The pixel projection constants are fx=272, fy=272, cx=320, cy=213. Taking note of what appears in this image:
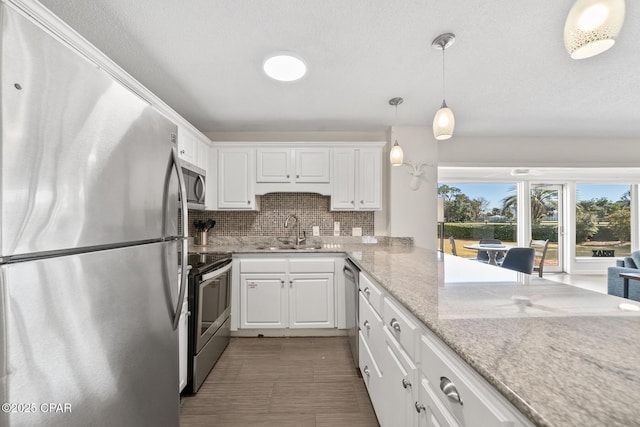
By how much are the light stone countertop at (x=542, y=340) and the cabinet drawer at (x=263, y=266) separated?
66.3 inches

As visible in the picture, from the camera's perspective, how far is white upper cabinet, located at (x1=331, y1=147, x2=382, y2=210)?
3.27m

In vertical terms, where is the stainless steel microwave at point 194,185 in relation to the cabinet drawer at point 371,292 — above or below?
above

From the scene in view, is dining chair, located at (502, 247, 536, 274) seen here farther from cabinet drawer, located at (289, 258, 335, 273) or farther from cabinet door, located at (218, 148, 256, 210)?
cabinet door, located at (218, 148, 256, 210)

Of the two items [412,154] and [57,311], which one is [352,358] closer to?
[57,311]

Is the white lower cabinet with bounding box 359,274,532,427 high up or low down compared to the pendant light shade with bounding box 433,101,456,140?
down

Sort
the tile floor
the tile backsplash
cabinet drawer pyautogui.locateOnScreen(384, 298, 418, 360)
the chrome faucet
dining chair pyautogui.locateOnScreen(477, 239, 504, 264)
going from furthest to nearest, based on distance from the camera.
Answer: dining chair pyautogui.locateOnScreen(477, 239, 504, 264) < the tile backsplash < the chrome faucet < the tile floor < cabinet drawer pyautogui.locateOnScreen(384, 298, 418, 360)

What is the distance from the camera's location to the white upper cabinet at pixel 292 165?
324 centimetres

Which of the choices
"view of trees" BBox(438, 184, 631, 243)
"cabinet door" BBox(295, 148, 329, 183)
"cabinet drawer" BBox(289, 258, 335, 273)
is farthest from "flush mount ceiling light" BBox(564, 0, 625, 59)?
"view of trees" BBox(438, 184, 631, 243)

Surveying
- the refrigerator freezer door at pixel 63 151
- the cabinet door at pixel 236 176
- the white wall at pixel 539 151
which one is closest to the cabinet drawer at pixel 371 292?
the refrigerator freezer door at pixel 63 151

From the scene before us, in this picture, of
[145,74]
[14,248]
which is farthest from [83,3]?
[14,248]

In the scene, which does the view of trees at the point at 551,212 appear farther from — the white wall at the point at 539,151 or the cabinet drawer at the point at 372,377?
the cabinet drawer at the point at 372,377

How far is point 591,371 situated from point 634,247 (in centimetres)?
823

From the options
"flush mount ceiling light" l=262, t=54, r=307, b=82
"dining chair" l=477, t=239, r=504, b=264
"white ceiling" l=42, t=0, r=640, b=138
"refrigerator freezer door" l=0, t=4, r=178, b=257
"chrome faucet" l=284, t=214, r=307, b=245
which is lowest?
"dining chair" l=477, t=239, r=504, b=264

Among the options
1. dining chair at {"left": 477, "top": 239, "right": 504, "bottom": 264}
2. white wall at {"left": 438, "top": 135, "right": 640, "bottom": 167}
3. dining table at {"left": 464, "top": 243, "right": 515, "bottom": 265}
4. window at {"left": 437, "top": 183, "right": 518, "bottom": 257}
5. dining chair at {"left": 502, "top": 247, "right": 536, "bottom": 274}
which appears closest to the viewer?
white wall at {"left": 438, "top": 135, "right": 640, "bottom": 167}
